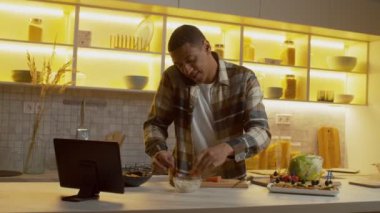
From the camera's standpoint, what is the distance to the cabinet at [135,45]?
11.4 ft

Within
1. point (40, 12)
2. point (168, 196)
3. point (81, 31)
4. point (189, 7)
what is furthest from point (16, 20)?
point (168, 196)

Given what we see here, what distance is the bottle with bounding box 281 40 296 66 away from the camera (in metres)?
4.17

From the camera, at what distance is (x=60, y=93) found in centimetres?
354

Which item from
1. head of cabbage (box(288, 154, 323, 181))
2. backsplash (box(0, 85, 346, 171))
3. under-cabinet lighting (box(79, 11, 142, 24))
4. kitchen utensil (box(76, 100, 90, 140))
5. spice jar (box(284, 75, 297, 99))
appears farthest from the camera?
spice jar (box(284, 75, 297, 99))

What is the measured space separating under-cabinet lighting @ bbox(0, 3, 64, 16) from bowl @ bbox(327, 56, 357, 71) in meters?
2.50

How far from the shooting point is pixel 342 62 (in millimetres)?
4320

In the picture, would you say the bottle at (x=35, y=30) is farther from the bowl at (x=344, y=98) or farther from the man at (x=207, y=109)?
the bowl at (x=344, y=98)

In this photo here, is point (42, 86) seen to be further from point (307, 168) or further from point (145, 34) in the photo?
point (307, 168)

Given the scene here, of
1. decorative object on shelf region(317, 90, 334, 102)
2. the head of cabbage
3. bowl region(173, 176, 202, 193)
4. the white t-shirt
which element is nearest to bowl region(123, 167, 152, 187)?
bowl region(173, 176, 202, 193)

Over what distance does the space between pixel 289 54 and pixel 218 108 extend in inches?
89.3

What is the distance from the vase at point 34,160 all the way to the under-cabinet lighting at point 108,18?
1114 millimetres

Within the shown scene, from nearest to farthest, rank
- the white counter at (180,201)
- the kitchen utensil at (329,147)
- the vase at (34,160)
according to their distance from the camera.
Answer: the white counter at (180,201) → the vase at (34,160) → the kitchen utensil at (329,147)

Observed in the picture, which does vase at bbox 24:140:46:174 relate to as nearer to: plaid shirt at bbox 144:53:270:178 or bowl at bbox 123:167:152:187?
plaid shirt at bbox 144:53:270:178

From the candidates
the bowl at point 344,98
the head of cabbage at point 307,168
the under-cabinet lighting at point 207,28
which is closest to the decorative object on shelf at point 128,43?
the under-cabinet lighting at point 207,28
